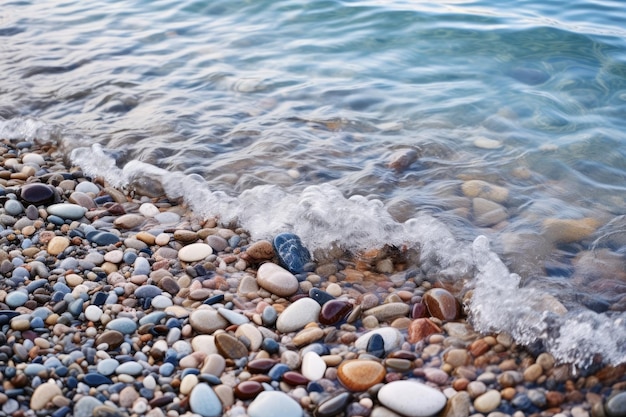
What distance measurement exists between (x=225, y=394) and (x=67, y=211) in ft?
5.99

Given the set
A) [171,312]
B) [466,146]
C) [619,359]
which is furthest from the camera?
[466,146]

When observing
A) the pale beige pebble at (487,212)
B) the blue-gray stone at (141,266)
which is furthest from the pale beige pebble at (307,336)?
the pale beige pebble at (487,212)

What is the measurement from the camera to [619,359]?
2521 millimetres

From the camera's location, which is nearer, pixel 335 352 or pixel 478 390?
pixel 478 390

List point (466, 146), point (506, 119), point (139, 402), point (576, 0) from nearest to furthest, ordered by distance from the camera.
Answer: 1. point (139, 402)
2. point (466, 146)
3. point (506, 119)
4. point (576, 0)

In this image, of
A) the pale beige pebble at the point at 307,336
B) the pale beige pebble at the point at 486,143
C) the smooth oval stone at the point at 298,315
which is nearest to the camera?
the pale beige pebble at the point at 307,336

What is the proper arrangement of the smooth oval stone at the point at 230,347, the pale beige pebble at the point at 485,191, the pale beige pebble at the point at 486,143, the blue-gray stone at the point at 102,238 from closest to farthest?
the smooth oval stone at the point at 230,347
the blue-gray stone at the point at 102,238
the pale beige pebble at the point at 485,191
the pale beige pebble at the point at 486,143

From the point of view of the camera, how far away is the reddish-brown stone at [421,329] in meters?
2.72

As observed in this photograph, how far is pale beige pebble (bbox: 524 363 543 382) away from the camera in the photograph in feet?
8.10

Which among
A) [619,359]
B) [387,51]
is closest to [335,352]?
[619,359]

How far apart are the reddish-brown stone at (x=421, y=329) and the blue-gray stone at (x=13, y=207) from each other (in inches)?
94.4

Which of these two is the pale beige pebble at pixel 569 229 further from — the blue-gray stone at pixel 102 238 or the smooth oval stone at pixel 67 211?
the smooth oval stone at pixel 67 211

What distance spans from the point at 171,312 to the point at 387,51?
4.41 m

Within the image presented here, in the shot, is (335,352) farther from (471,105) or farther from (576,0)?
(576,0)
